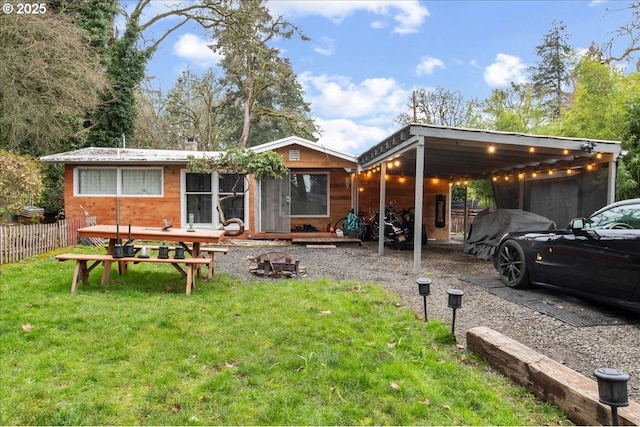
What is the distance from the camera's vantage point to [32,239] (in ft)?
23.3

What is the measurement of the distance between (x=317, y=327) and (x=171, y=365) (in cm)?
133

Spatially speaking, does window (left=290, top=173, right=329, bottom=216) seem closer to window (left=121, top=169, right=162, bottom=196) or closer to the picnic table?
window (left=121, top=169, right=162, bottom=196)

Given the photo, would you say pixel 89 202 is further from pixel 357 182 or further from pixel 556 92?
pixel 556 92

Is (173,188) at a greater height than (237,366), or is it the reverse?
(173,188)

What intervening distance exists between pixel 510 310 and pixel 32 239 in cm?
796

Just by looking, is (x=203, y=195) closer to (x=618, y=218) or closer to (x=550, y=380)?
(x=618, y=218)

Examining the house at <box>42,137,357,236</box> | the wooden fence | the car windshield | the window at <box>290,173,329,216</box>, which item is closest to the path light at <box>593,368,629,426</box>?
the car windshield

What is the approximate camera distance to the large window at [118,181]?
10633 millimetres

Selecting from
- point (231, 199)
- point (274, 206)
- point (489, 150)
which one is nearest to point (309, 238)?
point (274, 206)

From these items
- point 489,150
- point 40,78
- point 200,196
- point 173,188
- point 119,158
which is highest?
point 40,78

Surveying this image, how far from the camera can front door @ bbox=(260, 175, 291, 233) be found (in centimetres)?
1140

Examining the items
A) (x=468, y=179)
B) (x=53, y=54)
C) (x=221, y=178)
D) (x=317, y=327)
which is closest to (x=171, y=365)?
(x=317, y=327)

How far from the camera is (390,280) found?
6039 millimetres

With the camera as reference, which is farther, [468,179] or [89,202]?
[468,179]
